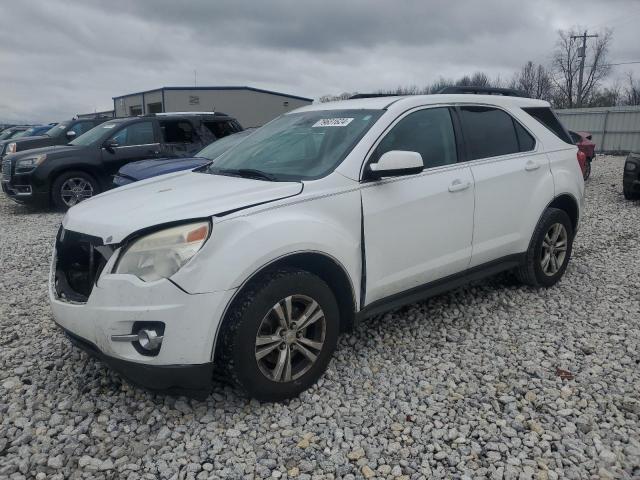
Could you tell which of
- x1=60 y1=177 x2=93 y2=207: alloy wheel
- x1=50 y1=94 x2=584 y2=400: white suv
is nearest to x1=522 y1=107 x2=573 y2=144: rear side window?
x1=50 y1=94 x2=584 y2=400: white suv

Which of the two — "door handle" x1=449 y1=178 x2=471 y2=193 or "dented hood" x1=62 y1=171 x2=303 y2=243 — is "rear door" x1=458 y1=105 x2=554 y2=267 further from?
"dented hood" x1=62 y1=171 x2=303 y2=243

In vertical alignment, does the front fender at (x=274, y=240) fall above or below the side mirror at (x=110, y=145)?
below

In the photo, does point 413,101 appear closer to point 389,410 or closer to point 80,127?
point 389,410

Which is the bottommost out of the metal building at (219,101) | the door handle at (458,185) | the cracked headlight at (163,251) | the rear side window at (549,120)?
the cracked headlight at (163,251)

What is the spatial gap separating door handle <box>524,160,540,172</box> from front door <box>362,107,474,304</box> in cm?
79

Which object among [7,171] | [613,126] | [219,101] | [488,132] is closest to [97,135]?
[7,171]

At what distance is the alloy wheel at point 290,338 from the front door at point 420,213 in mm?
455

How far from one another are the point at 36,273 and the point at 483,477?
16.7 ft

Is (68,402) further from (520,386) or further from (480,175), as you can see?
(480,175)

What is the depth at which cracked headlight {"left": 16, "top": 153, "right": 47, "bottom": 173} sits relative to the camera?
9242 millimetres

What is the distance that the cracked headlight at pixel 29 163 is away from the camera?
30.3 feet

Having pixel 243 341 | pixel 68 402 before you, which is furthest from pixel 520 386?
pixel 68 402

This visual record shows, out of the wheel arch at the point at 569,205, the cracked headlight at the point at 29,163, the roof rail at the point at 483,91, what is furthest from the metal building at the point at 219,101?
the wheel arch at the point at 569,205

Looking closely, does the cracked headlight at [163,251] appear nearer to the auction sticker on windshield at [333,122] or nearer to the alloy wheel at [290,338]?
the alloy wheel at [290,338]
